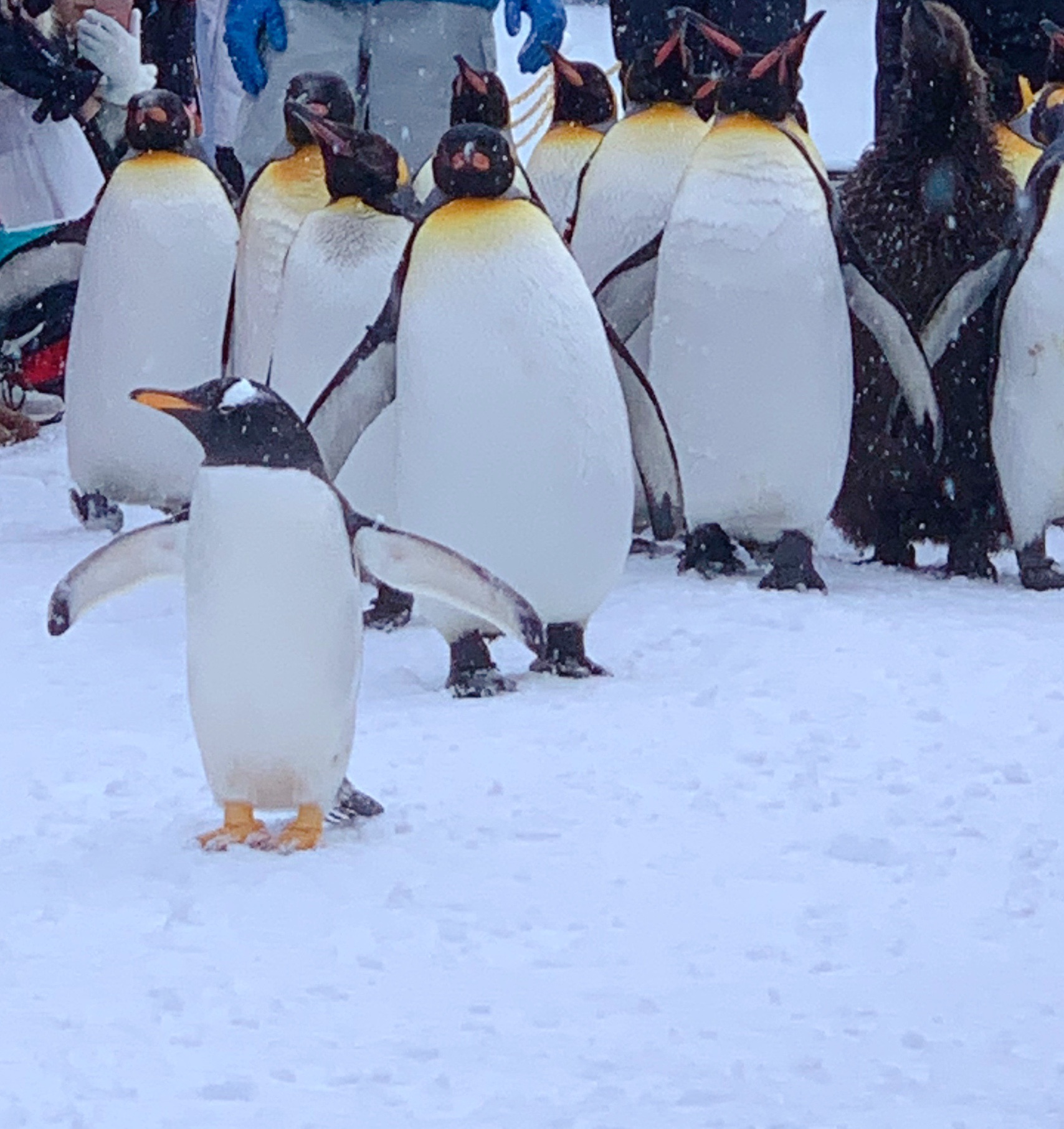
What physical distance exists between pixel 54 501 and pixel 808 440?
2060 mm

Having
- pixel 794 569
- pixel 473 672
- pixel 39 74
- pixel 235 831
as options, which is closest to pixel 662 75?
pixel 794 569

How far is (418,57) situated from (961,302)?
1.76 m

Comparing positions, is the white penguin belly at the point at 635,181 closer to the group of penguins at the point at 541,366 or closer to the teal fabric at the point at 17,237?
the group of penguins at the point at 541,366

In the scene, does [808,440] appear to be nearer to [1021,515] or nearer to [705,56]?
[1021,515]

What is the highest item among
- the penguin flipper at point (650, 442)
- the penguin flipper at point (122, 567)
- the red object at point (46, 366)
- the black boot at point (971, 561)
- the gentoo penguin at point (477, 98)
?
the gentoo penguin at point (477, 98)

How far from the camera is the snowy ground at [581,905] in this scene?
177cm

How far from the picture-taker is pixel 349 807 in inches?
→ 103

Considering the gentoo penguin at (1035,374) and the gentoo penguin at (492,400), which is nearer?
the gentoo penguin at (492,400)

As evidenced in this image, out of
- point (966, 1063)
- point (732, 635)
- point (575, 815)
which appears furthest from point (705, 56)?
point (966, 1063)

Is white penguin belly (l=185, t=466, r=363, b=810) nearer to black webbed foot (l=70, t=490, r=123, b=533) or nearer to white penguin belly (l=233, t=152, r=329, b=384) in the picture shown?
white penguin belly (l=233, t=152, r=329, b=384)

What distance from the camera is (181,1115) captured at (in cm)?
169

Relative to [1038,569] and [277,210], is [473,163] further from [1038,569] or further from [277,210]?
[1038,569]

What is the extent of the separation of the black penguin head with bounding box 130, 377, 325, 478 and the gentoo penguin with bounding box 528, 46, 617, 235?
2.84 metres

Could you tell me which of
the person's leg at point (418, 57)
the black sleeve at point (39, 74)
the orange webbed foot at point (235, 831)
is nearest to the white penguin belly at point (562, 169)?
the person's leg at point (418, 57)
